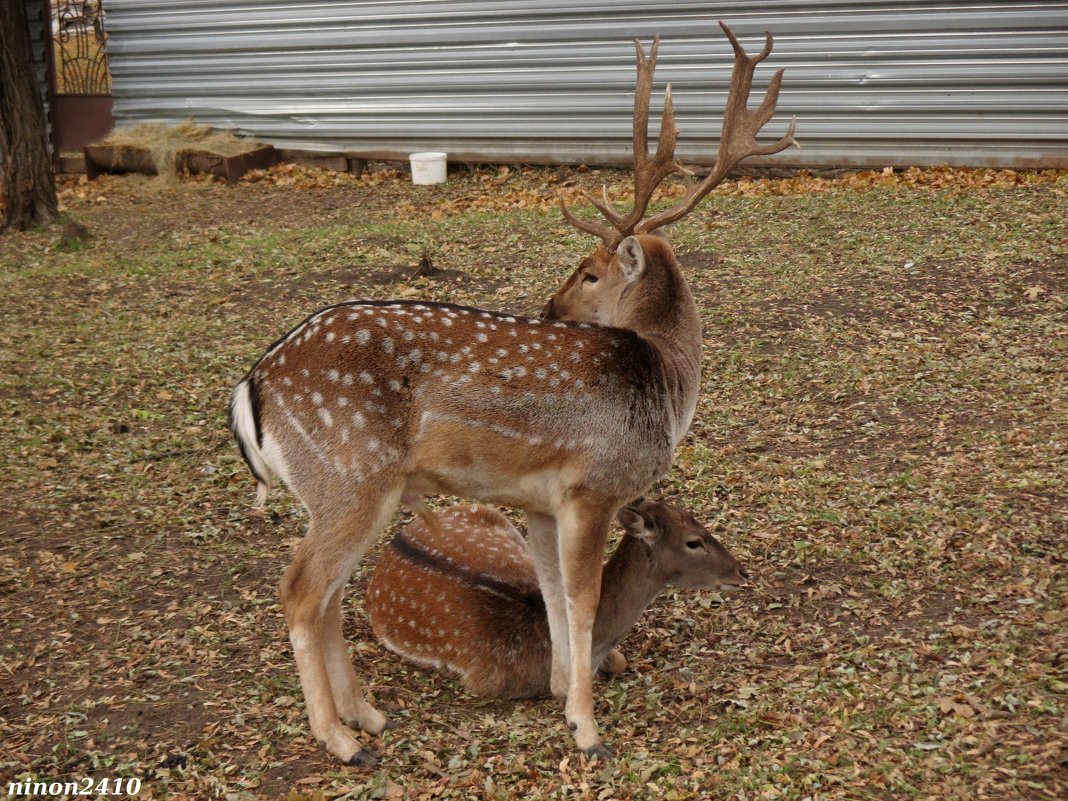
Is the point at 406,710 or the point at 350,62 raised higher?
the point at 350,62

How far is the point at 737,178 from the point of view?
38.0 feet

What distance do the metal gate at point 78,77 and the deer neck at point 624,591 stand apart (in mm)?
12530

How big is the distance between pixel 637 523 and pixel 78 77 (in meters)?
13.2

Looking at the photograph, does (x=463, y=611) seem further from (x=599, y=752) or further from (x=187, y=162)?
(x=187, y=162)

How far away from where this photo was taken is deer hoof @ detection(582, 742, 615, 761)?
4.17 meters

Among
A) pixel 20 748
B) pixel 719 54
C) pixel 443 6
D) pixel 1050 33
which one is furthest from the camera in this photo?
pixel 443 6

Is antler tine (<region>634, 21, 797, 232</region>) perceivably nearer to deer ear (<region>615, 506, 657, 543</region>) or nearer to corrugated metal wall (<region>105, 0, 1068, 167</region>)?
deer ear (<region>615, 506, 657, 543</region>)

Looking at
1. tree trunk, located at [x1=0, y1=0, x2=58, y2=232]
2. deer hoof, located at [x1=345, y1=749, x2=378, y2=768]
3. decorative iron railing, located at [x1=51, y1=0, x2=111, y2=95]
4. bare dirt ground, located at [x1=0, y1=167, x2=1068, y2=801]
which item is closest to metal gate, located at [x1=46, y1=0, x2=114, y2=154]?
decorative iron railing, located at [x1=51, y1=0, x2=111, y2=95]

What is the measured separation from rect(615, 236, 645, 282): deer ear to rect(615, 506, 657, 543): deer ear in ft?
3.36

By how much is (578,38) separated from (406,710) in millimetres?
9218

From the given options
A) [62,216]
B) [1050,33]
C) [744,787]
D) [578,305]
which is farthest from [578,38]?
[744,787]

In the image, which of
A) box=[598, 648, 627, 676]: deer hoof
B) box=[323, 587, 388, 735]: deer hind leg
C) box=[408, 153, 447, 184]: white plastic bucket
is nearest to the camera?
box=[323, 587, 388, 735]: deer hind leg

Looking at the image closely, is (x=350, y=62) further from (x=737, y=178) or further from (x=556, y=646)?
(x=556, y=646)

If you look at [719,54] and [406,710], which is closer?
[406,710]
